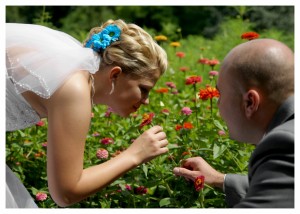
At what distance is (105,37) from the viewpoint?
227cm

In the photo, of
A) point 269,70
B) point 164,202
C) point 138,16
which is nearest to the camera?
point 269,70

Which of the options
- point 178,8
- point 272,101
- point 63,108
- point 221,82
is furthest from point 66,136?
point 178,8

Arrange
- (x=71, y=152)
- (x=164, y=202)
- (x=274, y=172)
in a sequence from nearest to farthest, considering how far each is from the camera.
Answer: (x=274, y=172), (x=71, y=152), (x=164, y=202)

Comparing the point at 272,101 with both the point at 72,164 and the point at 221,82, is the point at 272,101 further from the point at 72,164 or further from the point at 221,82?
the point at 72,164

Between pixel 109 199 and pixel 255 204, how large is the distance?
1.20 m

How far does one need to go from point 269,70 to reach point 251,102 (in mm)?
106

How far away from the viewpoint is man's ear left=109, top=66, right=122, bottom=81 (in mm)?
2193

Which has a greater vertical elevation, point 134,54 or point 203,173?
point 134,54

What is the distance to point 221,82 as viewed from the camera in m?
1.73

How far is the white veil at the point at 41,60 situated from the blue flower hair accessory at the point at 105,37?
1.6 inches

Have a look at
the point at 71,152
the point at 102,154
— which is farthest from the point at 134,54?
the point at 102,154

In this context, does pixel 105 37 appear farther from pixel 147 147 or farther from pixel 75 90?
pixel 147 147

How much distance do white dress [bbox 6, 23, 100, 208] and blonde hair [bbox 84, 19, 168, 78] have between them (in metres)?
0.07

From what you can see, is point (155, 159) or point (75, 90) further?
point (155, 159)
